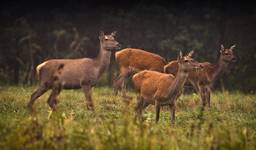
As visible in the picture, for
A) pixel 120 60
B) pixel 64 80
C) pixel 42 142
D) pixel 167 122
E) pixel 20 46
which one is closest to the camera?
pixel 42 142

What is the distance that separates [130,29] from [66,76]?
37.3 ft

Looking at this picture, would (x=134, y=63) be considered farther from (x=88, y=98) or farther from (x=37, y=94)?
(x=37, y=94)

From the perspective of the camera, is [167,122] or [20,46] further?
[20,46]

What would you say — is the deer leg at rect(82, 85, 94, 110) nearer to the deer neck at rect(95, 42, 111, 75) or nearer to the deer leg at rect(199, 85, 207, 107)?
the deer neck at rect(95, 42, 111, 75)

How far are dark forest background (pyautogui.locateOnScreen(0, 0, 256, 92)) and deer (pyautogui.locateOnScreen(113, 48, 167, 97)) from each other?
577 cm

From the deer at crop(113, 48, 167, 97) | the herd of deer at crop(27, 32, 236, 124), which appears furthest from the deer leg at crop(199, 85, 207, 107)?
the deer at crop(113, 48, 167, 97)

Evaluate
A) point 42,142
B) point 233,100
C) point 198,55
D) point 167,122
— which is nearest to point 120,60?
point 233,100

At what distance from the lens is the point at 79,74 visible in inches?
520

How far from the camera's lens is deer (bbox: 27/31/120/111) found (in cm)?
1277

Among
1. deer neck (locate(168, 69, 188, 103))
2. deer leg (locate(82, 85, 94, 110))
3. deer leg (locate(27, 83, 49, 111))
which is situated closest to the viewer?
deer neck (locate(168, 69, 188, 103))

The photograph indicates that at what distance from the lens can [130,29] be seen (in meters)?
24.2

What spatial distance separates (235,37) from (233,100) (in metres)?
8.30

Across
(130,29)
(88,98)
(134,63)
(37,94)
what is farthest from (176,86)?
(130,29)

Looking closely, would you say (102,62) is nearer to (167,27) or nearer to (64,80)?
(64,80)
